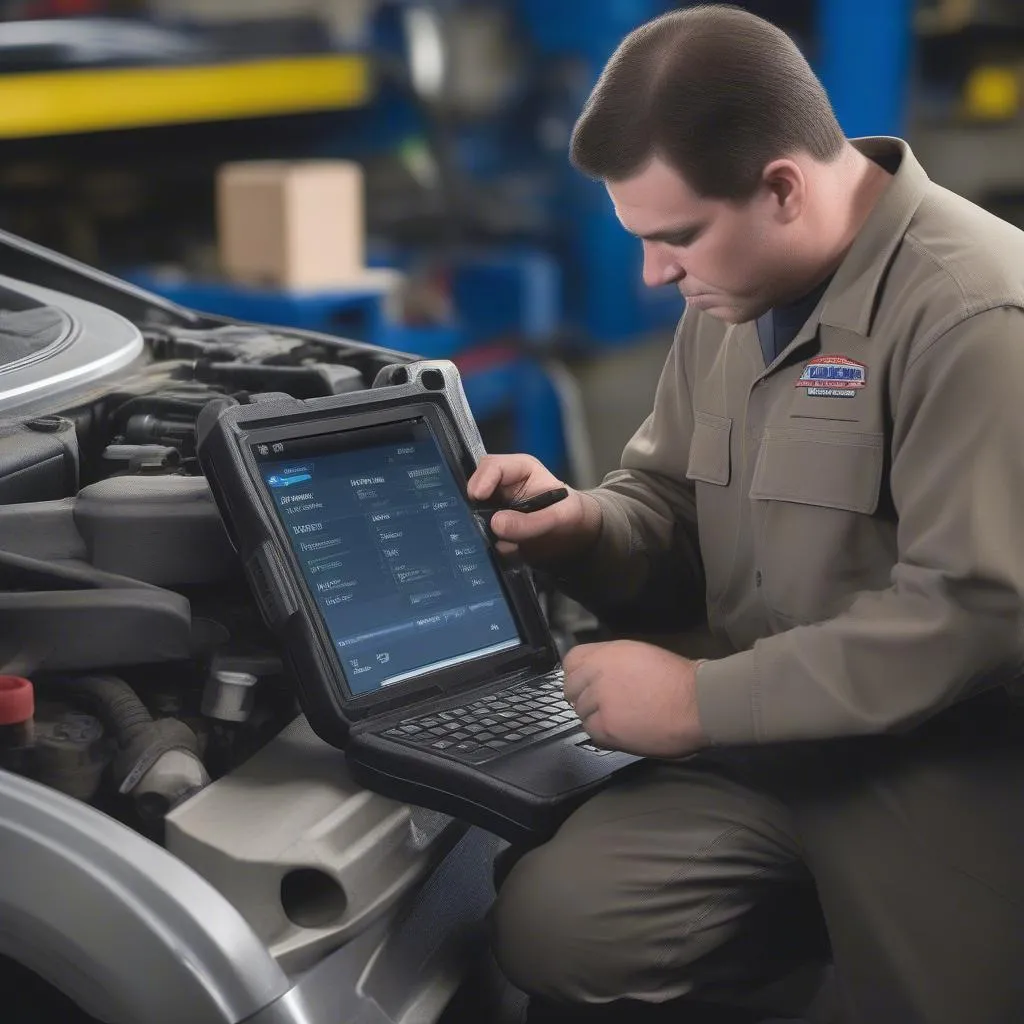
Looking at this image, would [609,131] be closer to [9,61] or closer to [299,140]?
[9,61]

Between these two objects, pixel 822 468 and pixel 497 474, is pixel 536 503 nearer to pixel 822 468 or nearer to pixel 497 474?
pixel 497 474

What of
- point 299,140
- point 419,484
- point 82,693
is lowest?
point 299,140

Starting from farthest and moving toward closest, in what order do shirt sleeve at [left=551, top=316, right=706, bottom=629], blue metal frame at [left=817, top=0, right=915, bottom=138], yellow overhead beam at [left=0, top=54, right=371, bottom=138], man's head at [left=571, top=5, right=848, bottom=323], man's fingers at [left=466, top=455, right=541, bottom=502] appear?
blue metal frame at [left=817, top=0, right=915, bottom=138], yellow overhead beam at [left=0, top=54, right=371, bottom=138], shirt sleeve at [left=551, top=316, right=706, bottom=629], man's fingers at [left=466, top=455, right=541, bottom=502], man's head at [left=571, top=5, right=848, bottom=323]

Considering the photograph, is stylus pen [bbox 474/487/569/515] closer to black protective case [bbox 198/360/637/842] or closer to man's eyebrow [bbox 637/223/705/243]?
black protective case [bbox 198/360/637/842]

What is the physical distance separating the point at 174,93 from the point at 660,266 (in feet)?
7.87

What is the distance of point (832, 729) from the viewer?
110 centimetres

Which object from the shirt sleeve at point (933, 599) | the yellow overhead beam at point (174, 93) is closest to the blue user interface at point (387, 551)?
the shirt sleeve at point (933, 599)

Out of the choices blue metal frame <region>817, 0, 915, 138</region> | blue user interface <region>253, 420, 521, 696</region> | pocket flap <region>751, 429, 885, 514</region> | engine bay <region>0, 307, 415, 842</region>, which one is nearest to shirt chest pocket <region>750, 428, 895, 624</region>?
pocket flap <region>751, 429, 885, 514</region>

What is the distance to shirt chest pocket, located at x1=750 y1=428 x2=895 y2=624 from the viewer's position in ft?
3.93

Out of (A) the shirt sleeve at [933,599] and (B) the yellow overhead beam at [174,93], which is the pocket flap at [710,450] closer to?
(A) the shirt sleeve at [933,599]

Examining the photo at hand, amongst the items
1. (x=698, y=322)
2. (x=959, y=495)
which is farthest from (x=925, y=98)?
(x=959, y=495)

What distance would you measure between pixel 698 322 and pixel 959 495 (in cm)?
46

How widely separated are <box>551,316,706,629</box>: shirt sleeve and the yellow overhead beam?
2.03 meters

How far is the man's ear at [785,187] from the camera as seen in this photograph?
1187 millimetres
